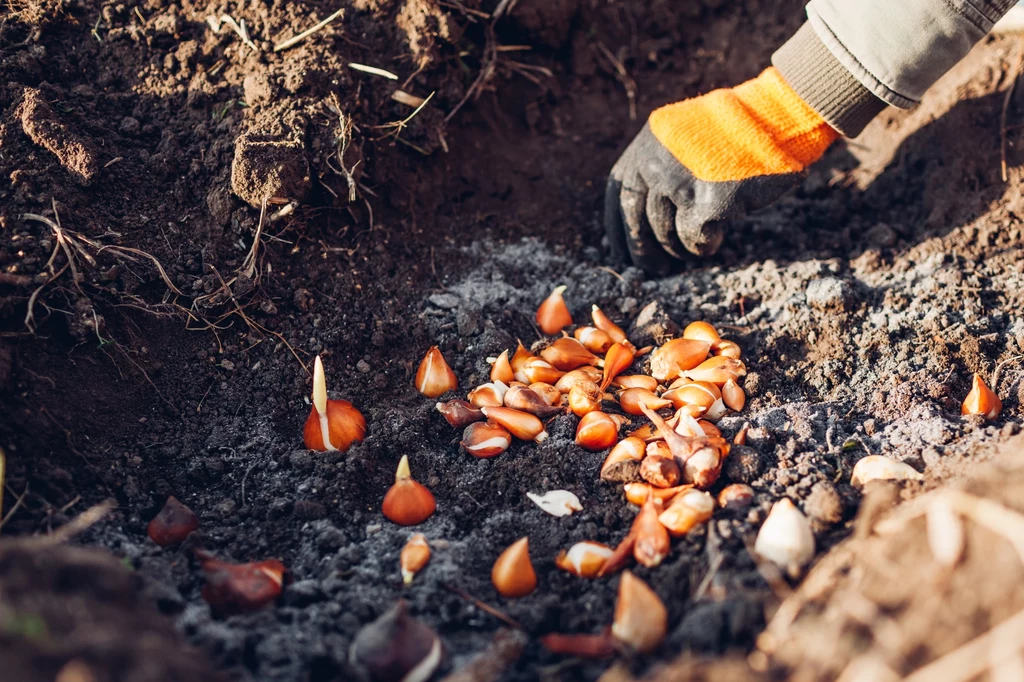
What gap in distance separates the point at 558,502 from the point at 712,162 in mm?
1364

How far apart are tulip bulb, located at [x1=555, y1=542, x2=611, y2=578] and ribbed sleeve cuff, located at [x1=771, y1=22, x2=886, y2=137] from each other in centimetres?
177

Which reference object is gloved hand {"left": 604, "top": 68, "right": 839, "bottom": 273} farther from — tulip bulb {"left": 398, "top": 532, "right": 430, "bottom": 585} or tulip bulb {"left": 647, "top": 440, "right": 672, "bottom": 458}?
tulip bulb {"left": 398, "top": 532, "right": 430, "bottom": 585}

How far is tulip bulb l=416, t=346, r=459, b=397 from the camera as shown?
2.19 metres

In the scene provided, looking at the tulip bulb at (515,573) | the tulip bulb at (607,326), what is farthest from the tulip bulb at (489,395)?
the tulip bulb at (515,573)

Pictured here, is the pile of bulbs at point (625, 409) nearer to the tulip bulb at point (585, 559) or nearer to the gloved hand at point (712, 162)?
the tulip bulb at point (585, 559)

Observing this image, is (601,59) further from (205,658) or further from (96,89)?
(205,658)

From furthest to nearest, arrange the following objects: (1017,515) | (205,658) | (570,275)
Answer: (570,275) → (205,658) → (1017,515)

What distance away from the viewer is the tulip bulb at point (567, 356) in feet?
7.32

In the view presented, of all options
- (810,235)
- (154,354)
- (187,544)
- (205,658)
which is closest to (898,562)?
(205,658)

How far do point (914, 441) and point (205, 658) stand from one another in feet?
6.07

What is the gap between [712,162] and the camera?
2463 millimetres

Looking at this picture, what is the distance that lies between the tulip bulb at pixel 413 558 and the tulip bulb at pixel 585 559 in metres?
0.34

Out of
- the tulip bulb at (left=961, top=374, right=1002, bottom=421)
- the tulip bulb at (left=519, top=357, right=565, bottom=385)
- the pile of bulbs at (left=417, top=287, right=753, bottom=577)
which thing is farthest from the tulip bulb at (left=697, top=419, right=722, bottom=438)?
the tulip bulb at (left=961, top=374, right=1002, bottom=421)

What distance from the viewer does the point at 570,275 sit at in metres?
2.72
